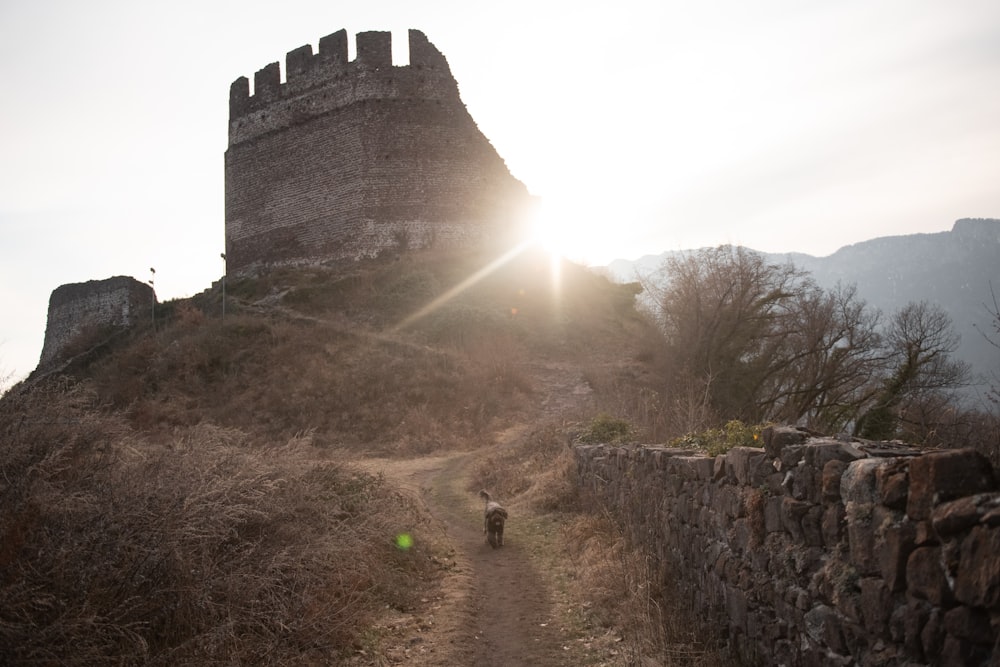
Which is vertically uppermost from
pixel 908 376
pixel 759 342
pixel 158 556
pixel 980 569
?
pixel 759 342

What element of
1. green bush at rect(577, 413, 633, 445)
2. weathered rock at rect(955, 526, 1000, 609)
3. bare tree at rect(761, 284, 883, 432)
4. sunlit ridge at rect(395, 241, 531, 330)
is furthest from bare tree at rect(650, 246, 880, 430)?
weathered rock at rect(955, 526, 1000, 609)

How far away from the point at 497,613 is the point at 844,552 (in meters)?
4.27

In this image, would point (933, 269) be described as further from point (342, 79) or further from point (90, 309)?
point (90, 309)

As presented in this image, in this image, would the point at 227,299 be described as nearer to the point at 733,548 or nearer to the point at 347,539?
→ the point at 347,539

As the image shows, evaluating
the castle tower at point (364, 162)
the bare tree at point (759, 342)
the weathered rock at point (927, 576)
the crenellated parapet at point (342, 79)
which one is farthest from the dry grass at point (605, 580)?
the crenellated parapet at point (342, 79)

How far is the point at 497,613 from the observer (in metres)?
7.11

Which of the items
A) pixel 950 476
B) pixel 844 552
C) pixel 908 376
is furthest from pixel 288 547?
pixel 908 376

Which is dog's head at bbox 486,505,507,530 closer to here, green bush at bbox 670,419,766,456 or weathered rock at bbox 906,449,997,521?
green bush at bbox 670,419,766,456

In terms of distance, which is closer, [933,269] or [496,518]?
[496,518]

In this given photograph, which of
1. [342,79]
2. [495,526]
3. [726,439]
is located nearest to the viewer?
[726,439]

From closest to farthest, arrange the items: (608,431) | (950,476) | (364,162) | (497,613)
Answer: (950,476)
(497,613)
(608,431)
(364,162)

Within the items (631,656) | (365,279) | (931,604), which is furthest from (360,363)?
(931,604)

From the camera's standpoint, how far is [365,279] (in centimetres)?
2912

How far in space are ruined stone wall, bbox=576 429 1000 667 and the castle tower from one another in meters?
26.6
